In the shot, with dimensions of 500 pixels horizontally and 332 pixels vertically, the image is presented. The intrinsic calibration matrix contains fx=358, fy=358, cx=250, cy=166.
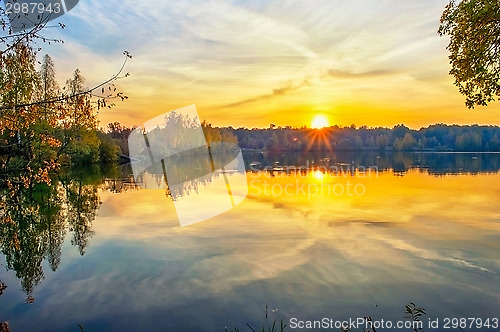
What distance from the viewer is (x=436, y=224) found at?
17562mm

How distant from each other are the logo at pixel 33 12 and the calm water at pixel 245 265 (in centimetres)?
647

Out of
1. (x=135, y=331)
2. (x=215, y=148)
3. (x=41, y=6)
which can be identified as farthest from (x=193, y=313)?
(x=215, y=148)

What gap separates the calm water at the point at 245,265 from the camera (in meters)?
8.83

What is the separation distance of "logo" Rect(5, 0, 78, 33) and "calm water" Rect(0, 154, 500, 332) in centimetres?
647

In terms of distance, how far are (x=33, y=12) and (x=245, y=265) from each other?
9.07 m

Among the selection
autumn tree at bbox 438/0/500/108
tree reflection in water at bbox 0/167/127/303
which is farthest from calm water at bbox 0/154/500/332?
autumn tree at bbox 438/0/500/108

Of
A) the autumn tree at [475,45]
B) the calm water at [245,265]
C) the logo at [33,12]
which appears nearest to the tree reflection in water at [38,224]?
the calm water at [245,265]

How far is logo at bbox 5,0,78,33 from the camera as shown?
226 inches

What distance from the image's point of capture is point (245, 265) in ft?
39.2
